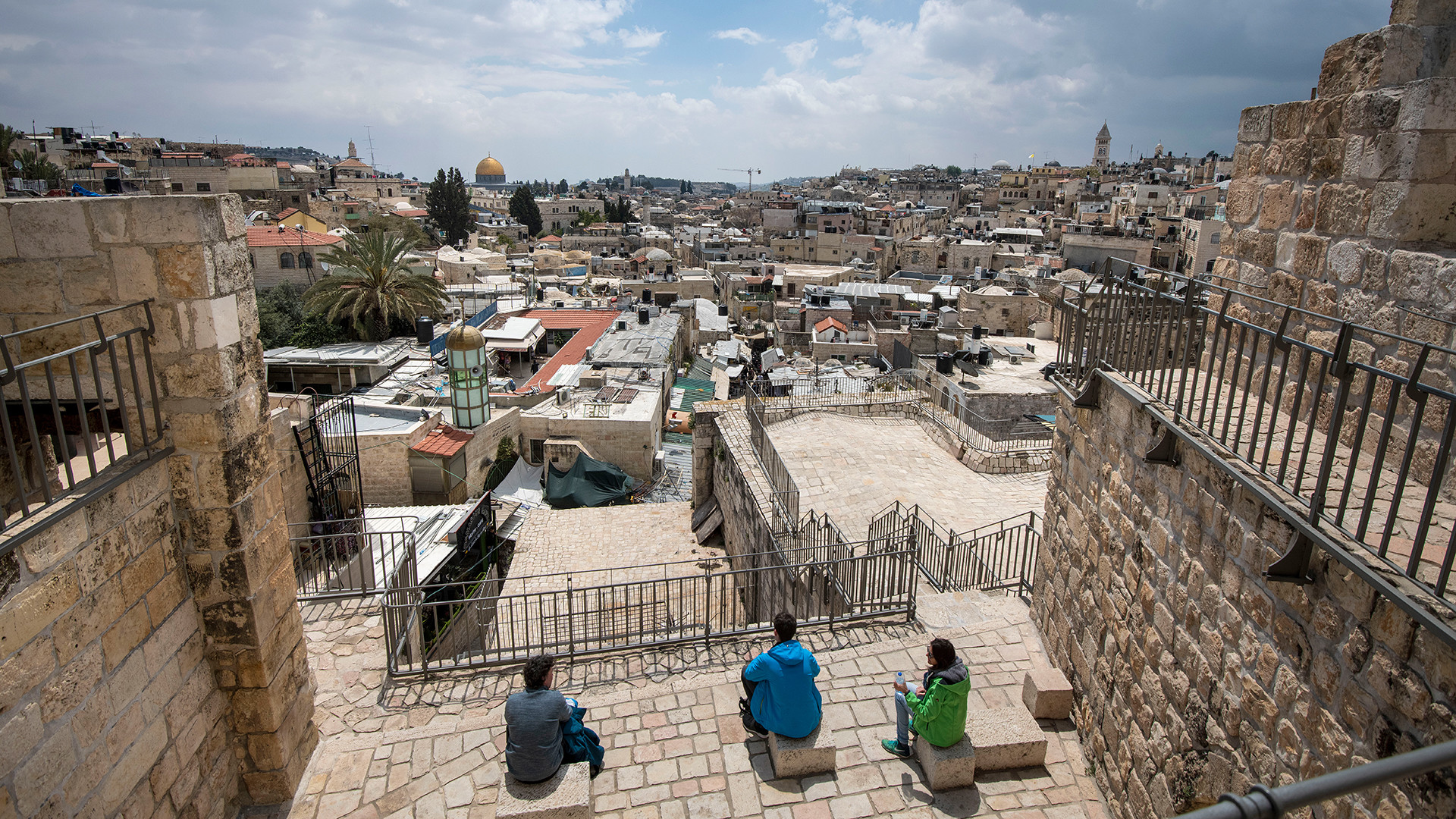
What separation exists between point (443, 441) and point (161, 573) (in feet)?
39.1

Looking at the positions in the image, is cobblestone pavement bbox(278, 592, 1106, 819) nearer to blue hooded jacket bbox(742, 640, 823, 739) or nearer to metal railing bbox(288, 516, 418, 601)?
blue hooded jacket bbox(742, 640, 823, 739)

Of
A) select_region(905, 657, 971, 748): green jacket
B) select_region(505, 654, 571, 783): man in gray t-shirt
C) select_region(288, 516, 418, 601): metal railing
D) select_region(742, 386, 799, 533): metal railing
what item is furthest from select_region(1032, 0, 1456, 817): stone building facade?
select_region(288, 516, 418, 601): metal railing

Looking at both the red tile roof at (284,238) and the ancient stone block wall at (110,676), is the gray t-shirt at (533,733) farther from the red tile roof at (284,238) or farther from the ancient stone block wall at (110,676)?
the red tile roof at (284,238)

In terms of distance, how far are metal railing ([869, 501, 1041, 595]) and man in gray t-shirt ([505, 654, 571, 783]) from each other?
13.4 feet

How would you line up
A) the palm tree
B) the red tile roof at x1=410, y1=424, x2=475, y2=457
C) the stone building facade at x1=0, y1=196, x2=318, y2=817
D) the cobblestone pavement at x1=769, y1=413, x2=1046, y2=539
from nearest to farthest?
→ the stone building facade at x1=0, y1=196, x2=318, y2=817 → the cobblestone pavement at x1=769, y1=413, x2=1046, y2=539 → the red tile roof at x1=410, y1=424, x2=475, y2=457 → the palm tree

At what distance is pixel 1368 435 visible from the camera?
13.3ft

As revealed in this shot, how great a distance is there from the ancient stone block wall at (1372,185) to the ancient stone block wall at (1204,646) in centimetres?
118

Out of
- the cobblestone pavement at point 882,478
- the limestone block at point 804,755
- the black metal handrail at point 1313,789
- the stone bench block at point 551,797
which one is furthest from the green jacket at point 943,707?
the cobblestone pavement at point 882,478

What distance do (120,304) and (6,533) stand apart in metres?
1.49

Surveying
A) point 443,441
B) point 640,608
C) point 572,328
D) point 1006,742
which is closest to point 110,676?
point 640,608

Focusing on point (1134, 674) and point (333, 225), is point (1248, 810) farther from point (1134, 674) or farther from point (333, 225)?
point (333, 225)

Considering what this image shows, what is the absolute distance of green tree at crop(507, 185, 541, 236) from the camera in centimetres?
9069

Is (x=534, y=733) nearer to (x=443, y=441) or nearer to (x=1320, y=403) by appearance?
(x=1320, y=403)

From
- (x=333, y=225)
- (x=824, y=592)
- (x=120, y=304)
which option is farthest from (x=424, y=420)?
(x=333, y=225)
